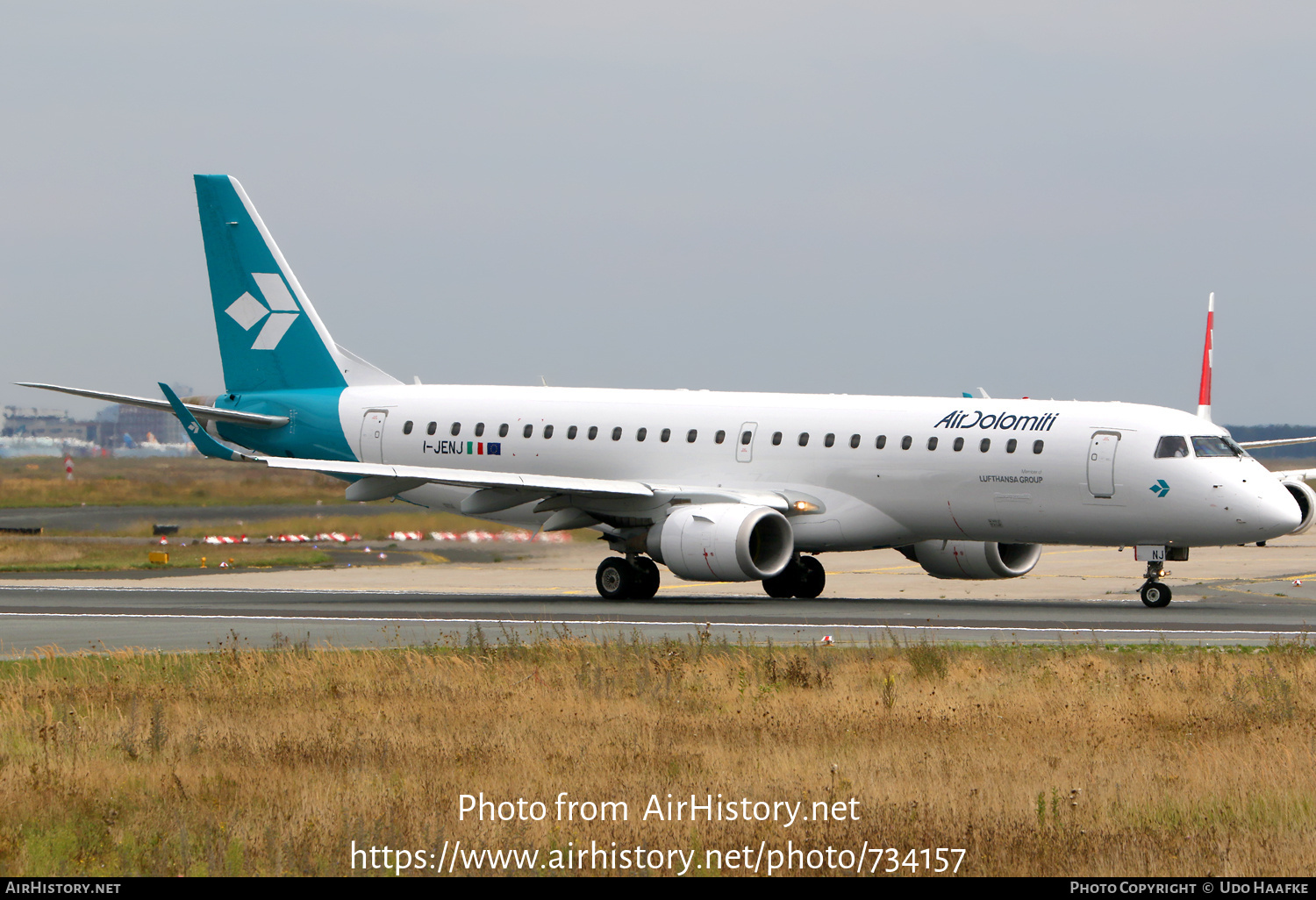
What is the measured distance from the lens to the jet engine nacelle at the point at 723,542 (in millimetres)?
30297

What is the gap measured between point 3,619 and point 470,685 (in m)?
13.3

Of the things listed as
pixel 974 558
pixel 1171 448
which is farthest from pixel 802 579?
pixel 1171 448

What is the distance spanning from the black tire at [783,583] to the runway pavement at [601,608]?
0.79 metres

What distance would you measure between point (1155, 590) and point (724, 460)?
8446mm

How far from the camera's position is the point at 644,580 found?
3306 cm

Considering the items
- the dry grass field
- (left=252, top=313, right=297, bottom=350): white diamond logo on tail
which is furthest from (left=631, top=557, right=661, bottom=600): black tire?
the dry grass field

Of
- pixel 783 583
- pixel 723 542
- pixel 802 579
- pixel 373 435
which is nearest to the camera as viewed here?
pixel 723 542

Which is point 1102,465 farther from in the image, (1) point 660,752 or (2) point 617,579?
(1) point 660,752

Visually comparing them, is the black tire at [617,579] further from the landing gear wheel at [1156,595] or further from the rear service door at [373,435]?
the landing gear wheel at [1156,595]

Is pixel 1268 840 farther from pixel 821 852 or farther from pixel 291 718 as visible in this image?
pixel 291 718

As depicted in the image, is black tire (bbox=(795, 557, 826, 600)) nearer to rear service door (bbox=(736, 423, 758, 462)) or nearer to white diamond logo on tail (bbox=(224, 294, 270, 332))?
rear service door (bbox=(736, 423, 758, 462))

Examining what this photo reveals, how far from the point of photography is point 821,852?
33.2 feet

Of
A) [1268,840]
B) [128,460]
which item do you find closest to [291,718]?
[1268,840]

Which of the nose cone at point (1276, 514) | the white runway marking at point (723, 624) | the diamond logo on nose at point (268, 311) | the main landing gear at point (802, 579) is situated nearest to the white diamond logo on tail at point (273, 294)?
the diamond logo on nose at point (268, 311)
